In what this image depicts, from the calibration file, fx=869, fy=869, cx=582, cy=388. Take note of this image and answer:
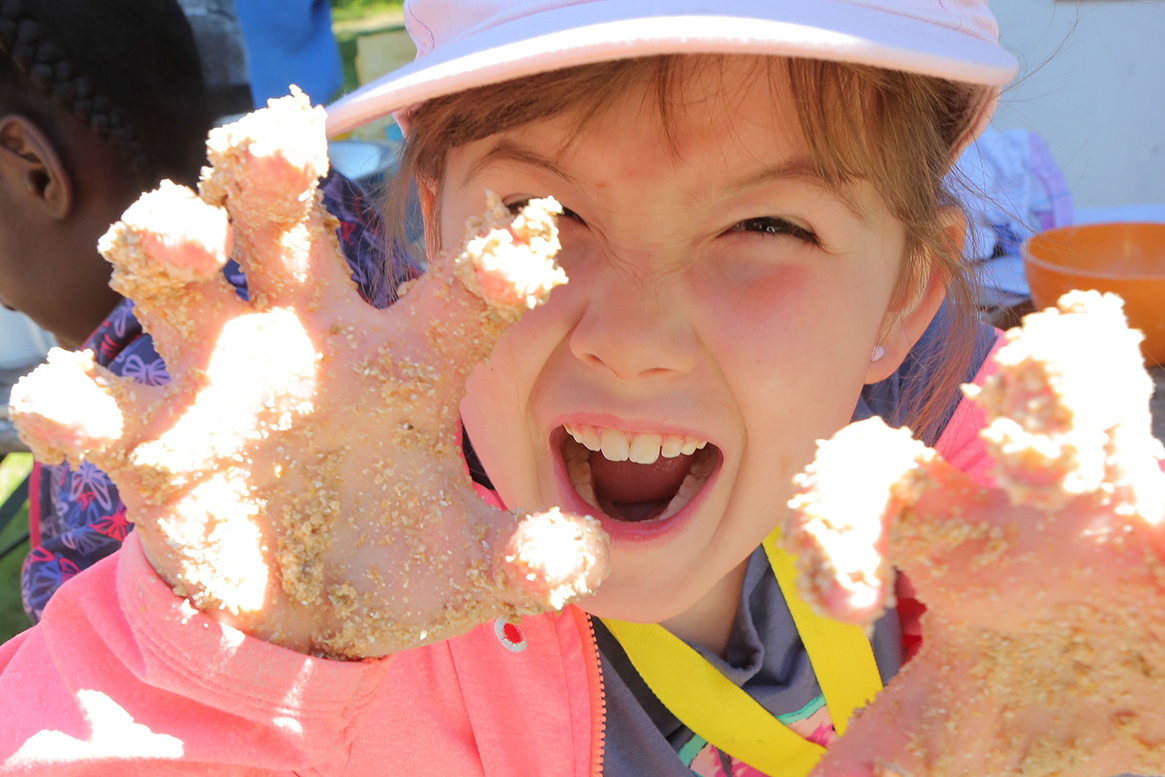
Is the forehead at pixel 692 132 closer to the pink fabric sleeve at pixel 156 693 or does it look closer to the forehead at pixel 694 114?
the forehead at pixel 694 114

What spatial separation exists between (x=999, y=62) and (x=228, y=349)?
72 centimetres

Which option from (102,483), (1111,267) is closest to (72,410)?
(102,483)

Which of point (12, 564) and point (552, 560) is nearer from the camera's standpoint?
point (552, 560)

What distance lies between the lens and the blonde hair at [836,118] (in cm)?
81

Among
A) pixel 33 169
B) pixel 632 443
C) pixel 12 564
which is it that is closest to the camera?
pixel 632 443

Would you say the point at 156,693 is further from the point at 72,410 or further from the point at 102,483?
the point at 102,483

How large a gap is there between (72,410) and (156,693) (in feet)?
0.98

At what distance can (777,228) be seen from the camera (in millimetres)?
902

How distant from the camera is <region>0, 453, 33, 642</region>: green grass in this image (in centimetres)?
237

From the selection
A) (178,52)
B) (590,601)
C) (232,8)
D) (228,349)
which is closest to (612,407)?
(590,601)

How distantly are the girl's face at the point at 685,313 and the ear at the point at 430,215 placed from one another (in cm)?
13

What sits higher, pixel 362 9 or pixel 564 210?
pixel 564 210

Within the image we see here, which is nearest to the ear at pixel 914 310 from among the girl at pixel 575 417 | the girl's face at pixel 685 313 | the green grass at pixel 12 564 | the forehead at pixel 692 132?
the girl at pixel 575 417

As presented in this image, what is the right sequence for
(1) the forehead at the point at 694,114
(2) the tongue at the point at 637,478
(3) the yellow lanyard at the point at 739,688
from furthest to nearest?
1. (3) the yellow lanyard at the point at 739,688
2. (2) the tongue at the point at 637,478
3. (1) the forehead at the point at 694,114
